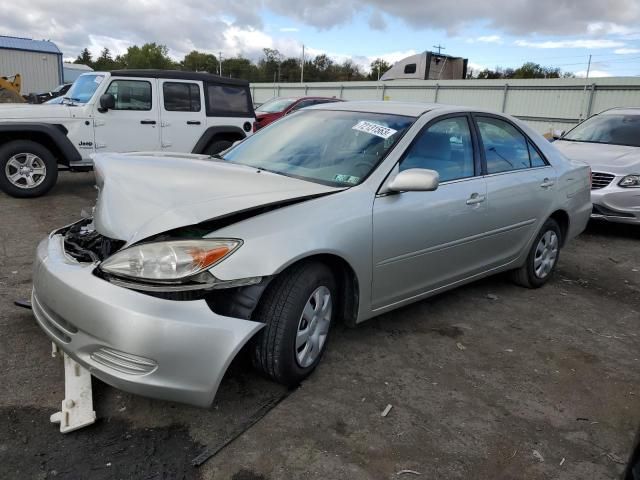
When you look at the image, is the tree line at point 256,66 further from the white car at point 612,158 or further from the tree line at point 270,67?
the white car at point 612,158

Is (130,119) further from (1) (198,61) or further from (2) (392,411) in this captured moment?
(1) (198,61)

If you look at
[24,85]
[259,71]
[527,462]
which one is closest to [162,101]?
[527,462]

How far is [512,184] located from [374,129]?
1.35 metres

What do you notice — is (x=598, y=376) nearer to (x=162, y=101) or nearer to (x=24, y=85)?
(x=162, y=101)

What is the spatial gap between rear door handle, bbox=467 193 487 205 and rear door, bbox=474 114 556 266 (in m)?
0.10

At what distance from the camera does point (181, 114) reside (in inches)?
332

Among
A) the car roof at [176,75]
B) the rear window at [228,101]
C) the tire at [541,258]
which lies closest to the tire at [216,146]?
the rear window at [228,101]

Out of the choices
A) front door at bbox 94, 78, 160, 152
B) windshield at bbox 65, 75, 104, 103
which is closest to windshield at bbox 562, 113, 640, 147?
front door at bbox 94, 78, 160, 152

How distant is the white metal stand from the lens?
246cm

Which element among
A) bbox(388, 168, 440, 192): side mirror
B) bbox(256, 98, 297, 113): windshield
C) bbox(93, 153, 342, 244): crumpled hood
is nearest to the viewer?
bbox(93, 153, 342, 244): crumpled hood

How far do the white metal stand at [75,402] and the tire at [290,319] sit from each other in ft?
2.72

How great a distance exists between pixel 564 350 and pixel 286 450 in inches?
88.4

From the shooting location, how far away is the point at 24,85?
1423 inches

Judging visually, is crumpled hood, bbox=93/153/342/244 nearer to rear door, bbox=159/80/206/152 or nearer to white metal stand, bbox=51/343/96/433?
white metal stand, bbox=51/343/96/433
